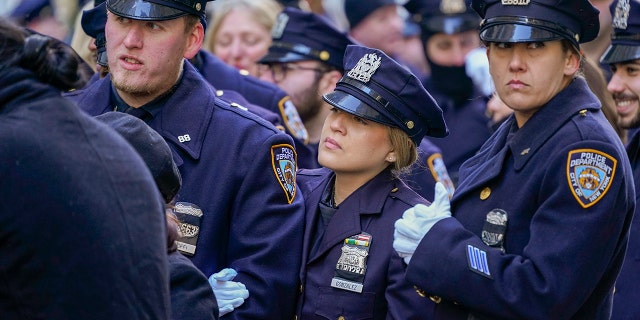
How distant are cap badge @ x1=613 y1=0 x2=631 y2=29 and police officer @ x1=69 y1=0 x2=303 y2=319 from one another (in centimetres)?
184

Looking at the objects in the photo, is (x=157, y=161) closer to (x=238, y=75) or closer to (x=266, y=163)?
(x=266, y=163)

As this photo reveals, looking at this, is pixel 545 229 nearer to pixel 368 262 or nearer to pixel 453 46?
pixel 368 262

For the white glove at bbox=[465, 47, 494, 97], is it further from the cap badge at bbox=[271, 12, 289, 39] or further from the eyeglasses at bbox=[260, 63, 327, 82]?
the cap badge at bbox=[271, 12, 289, 39]

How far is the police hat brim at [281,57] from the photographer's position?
7.27m

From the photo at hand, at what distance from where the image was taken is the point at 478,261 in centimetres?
399

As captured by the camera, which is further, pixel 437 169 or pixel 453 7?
pixel 453 7

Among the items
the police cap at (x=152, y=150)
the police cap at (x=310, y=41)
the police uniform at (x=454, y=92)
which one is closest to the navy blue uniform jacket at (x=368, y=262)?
the police cap at (x=152, y=150)

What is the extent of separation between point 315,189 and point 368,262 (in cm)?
57

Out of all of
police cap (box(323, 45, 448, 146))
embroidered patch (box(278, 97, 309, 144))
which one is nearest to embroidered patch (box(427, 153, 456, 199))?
embroidered patch (box(278, 97, 309, 144))

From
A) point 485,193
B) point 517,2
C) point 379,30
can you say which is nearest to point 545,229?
point 485,193

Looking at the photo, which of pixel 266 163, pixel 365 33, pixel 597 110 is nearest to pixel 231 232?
pixel 266 163

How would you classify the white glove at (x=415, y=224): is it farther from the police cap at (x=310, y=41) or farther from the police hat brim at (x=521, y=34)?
the police cap at (x=310, y=41)

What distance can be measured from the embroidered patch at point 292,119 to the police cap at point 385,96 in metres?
1.84

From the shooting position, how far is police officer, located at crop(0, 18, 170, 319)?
255 centimetres
